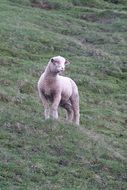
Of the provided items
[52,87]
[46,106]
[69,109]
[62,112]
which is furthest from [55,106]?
[62,112]

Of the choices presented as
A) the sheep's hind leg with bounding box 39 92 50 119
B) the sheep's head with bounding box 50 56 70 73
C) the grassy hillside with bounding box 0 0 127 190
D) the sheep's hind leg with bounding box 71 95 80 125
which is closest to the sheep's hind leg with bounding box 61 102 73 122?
the sheep's hind leg with bounding box 71 95 80 125

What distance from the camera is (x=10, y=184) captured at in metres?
13.1

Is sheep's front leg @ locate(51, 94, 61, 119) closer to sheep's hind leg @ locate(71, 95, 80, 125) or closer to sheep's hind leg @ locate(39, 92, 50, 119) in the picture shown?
sheep's hind leg @ locate(39, 92, 50, 119)

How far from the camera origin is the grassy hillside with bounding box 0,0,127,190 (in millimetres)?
14594

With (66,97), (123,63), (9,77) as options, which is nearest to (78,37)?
(123,63)

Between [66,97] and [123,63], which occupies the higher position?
[66,97]

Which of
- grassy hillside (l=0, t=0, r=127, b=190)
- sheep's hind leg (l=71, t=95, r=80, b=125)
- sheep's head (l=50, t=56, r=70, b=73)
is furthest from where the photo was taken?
sheep's hind leg (l=71, t=95, r=80, b=125)

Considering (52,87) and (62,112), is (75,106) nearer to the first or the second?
(52,87)

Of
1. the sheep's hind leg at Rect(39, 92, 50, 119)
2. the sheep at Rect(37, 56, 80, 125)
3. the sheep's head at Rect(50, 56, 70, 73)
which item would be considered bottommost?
the sheep's hind leg at Rect(39, 92, 50, 119)

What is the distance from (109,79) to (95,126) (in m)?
10.0

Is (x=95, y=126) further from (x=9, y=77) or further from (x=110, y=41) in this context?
(x=110, y=41)

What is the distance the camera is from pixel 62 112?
2223 cm

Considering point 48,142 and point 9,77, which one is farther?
point 9,77

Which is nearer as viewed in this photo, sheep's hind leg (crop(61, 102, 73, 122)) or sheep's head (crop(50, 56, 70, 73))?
sheep's head (crop(50, 56, 70, 73))
